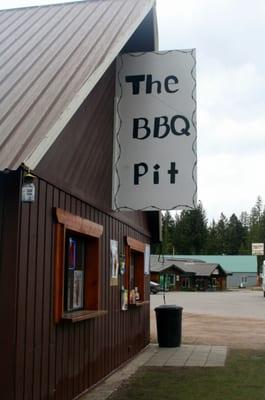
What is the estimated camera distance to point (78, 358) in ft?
28.5

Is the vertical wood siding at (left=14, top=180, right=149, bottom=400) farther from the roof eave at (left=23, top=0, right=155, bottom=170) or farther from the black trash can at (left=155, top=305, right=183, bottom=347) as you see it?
the black trash can at (left=155, top=305, right=183, bottom=347)

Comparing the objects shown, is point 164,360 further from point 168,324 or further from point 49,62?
point 49,62

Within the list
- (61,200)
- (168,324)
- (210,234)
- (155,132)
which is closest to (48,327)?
(61,200)

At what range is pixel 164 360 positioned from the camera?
41.9 feet

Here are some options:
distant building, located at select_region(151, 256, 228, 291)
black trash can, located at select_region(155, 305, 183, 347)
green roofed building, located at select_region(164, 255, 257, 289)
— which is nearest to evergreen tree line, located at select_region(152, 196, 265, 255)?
green roofed building, located at select_region(164, 255, 257, 289)

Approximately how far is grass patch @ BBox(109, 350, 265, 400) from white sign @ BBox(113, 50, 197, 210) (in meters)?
2.74

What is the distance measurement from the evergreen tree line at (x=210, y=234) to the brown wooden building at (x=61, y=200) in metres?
112

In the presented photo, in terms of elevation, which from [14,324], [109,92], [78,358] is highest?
[109,92]

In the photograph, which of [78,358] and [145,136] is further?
[145,136]

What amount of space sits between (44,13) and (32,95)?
16.4 feet

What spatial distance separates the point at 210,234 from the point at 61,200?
12968 centimetres

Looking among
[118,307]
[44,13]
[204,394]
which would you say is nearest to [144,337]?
[118,307]

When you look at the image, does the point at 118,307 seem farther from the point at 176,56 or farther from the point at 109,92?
the point at 176,56

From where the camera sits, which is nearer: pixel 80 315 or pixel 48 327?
pixel 48 327
